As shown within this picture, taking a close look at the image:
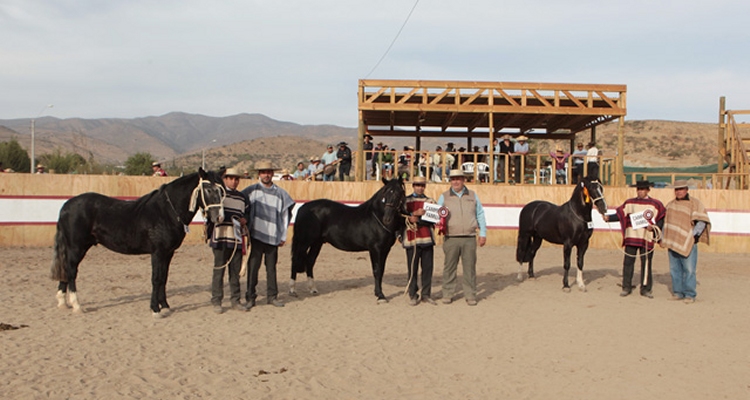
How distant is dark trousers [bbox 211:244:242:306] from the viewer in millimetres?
8867

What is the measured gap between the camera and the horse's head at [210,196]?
831 cm

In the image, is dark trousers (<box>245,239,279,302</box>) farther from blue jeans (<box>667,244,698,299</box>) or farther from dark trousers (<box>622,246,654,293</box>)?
blue jeans (<box>667,244,698,299</box>)

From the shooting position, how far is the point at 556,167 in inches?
785

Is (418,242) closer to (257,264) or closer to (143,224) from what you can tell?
(257,264)

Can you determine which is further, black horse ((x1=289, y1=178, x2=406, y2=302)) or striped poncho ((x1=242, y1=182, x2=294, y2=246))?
black horse ((x1=289, y1=178, x2=406, y2=302))

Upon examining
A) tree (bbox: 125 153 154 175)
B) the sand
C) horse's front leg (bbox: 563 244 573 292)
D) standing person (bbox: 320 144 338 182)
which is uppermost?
tree (bbox: 125 153 154 175)

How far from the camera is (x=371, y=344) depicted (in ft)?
23.8

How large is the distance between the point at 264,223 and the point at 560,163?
513 inches

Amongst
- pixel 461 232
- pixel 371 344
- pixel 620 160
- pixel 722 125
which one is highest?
pixel 722 125

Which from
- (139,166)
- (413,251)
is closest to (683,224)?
(413,251)

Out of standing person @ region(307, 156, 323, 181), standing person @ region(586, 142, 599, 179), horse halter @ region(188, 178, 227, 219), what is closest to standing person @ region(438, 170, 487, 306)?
horse halter @ region(188, 178, 227, 219)

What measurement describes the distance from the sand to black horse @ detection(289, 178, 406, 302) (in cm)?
65

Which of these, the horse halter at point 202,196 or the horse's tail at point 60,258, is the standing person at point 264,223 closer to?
the horse halter at point 202,196

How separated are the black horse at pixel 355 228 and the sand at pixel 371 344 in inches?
25.4
